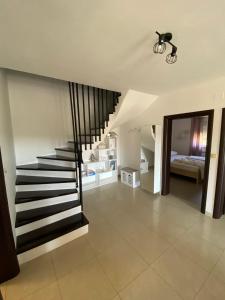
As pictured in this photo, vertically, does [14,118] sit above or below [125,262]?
above

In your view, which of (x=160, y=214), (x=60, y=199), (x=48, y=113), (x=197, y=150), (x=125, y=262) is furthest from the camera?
(x=197, y=150)

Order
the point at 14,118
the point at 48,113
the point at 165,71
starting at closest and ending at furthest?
the point at 165,71 < the point at 14,118 < the point at 48,113

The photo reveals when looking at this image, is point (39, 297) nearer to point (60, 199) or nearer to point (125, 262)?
point (125, 262)

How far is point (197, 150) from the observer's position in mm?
5492

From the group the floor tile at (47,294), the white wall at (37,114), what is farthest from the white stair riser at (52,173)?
the floor tile at (47,294)

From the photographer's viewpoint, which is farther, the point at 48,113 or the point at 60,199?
the point at 48,113

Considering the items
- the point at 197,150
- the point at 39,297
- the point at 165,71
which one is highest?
the point at 165,71

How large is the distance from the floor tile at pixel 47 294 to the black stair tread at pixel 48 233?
49 centimetres

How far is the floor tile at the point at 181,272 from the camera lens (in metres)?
1.42

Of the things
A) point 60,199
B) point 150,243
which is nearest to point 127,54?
point 60,199

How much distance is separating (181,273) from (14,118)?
12.1 feet

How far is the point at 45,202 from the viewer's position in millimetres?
2225

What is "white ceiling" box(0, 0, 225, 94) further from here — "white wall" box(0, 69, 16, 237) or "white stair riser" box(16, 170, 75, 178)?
"white stair riser" box(16, 170, 75, 178)

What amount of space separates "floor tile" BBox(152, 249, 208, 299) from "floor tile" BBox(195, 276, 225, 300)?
0.13 ft
